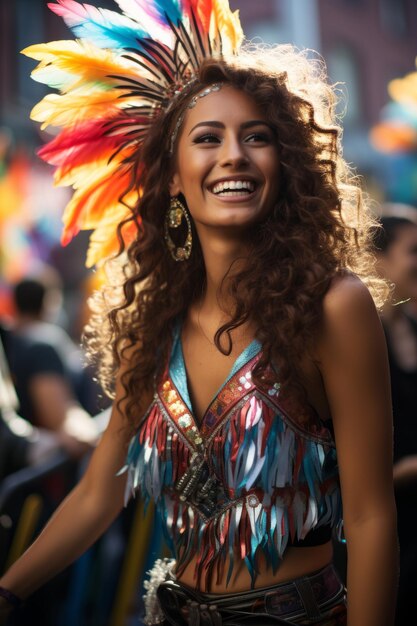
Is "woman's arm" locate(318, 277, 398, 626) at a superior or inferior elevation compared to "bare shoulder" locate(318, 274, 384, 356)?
inferior

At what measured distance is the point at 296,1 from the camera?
11.4m

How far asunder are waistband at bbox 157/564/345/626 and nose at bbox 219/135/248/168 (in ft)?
3.48

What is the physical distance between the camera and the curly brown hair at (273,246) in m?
2.40

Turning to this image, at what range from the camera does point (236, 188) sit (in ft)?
8.11

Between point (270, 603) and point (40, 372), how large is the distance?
3.37m

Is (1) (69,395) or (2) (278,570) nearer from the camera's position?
(2) (278,570)

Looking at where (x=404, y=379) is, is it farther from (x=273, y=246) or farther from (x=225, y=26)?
(x=225, y=26)

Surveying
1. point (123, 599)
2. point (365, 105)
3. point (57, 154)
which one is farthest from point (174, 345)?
point (365, 105)

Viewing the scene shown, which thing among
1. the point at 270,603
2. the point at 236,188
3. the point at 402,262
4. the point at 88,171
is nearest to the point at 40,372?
the point at 402,262

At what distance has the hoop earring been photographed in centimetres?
278

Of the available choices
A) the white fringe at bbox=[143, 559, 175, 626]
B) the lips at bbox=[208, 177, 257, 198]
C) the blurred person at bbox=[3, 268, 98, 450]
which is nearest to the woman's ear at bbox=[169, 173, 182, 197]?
the lips at bbox=[208, 177, 257, 198]

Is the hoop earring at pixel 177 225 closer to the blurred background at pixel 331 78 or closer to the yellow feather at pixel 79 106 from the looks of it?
the yellow feather at pixel 79 106

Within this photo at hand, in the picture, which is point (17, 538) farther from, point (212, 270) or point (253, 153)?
point (253, 153)

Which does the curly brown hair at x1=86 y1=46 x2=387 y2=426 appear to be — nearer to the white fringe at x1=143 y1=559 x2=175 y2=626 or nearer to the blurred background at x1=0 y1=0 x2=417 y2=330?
the blurred background at x1=0 y1=0 x2=417 y2=330
